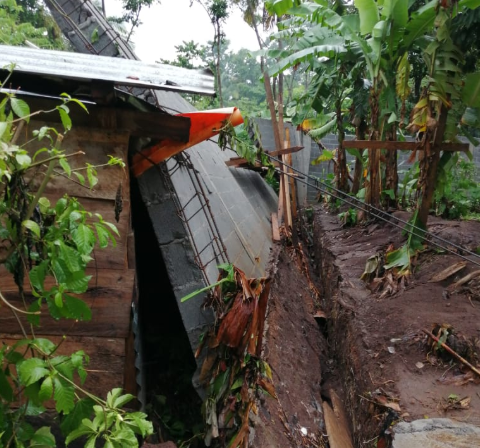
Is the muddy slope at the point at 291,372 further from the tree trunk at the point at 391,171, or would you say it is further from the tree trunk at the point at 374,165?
the tree trunk at the point at 391,171

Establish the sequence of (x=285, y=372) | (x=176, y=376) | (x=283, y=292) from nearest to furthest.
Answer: (x=176, y=376)
(x=285, y=372)
(x=283, y=292)

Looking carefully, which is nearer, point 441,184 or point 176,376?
point 176,376

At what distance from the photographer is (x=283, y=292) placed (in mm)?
5895

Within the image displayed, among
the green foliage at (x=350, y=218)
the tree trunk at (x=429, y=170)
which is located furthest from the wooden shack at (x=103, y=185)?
the green foliage at (x=350, y=218)

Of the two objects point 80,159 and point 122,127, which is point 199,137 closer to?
point 122,127

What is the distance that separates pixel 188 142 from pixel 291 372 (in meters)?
2.34

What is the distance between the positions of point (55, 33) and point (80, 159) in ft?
54.6

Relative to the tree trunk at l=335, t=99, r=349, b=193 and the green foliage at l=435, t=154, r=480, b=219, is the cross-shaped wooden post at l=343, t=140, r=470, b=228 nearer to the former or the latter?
the green foliage at l=435, t=154, r=480, b=219

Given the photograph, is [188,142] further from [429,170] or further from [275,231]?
[275,231]

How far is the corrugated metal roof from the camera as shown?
2740mm

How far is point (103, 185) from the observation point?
122 inches

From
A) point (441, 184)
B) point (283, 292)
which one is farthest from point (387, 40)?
point (283, 292)

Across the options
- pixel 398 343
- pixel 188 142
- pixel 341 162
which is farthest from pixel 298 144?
pixel 188 142

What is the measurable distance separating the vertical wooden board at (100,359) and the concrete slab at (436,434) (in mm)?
1840
